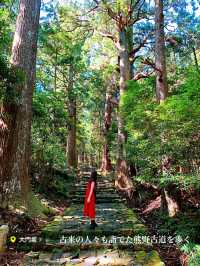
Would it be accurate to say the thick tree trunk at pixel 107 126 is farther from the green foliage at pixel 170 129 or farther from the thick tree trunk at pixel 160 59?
the green foliage at pixel 170 129

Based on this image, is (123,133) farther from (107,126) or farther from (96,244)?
(96,244)

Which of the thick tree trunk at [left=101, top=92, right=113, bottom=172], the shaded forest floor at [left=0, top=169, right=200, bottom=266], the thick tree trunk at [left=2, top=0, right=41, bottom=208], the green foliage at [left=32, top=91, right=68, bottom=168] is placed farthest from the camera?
the thick tree trunk at [left=101, top=92, right=113, bottom=172]

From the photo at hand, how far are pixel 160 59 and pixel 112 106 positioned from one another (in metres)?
15.3

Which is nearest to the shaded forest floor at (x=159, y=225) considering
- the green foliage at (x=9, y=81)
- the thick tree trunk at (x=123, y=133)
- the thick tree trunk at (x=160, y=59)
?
the green foliage at (x=9, y=81)

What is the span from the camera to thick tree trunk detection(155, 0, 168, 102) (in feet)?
30.6

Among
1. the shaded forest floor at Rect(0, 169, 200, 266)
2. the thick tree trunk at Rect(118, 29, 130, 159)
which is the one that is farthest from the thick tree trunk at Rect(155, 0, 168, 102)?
the thick tree trunk at Rect(118, 29, 130, 159)

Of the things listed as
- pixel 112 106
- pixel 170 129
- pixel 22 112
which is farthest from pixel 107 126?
pixel 170 129

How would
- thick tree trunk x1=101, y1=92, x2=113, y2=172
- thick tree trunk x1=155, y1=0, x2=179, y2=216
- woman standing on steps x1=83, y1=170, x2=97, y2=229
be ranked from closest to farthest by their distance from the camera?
woman standing on steps x1=83, y1=170, x2=97, y2=229
thick tree trunk x1=155, y1=0, x2=179, y2=216
thick tree trunk x1=101, y1=92, x2=113, y2=172

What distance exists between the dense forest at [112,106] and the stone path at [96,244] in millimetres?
661

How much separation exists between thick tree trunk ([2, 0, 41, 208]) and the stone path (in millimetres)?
1346

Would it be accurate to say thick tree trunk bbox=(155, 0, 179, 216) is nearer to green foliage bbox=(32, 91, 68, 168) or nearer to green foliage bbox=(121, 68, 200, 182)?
green foliage bbox=(121, 68, 200, 182)

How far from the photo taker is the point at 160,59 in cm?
967

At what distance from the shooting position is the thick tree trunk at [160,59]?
9.32 meters

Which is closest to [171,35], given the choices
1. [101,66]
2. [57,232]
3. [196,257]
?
[101,66]
